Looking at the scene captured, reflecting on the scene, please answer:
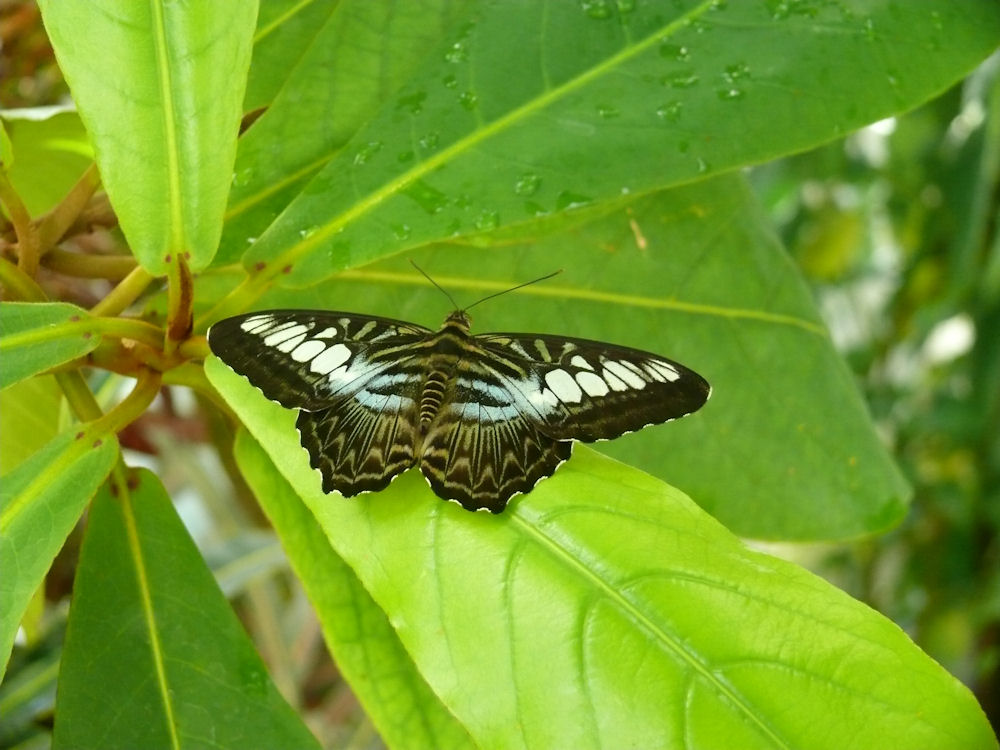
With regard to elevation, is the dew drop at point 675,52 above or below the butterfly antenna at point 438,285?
above

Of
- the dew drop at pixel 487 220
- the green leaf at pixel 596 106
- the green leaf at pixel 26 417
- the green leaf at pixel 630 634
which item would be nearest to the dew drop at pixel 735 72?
the green leaf at pixel 596 106

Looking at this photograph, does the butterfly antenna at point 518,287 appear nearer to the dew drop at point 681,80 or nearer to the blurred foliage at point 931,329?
the dew drop at point 681,80

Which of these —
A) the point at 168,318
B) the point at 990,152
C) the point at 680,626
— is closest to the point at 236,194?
the point at 168,318

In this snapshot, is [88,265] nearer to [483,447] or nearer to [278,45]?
[278,45]

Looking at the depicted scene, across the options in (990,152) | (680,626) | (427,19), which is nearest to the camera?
(680,626)

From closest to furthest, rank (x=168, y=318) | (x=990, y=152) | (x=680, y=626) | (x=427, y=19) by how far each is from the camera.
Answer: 1. (x=680, y=626)
2. (x=168, y=318)
3. (x=427, y=19)
4. (x=990, y=152)

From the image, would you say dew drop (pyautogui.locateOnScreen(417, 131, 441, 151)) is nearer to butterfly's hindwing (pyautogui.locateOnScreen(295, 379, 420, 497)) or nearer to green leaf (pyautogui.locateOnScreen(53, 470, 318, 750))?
butterfly's hindwing (pyautogui.locateOnScreen(295, 379, 420, 497))

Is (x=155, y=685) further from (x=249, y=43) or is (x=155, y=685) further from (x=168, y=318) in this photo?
(x=249, y=43)
